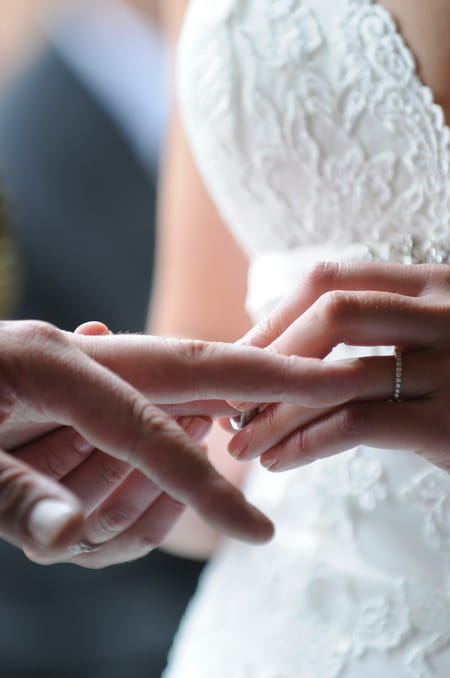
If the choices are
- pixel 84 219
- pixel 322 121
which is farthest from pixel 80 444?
pixel 84 219

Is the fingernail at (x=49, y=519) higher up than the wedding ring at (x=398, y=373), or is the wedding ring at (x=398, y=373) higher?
the fingernail at (x=49, y=519)

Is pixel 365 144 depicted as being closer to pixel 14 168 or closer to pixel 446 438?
pixel 446 438

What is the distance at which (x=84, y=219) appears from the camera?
2111mm

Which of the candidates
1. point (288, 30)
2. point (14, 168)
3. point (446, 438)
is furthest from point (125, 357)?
point (14, 168)

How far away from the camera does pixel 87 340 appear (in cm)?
→ 56

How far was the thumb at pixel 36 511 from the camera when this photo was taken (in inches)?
14.8

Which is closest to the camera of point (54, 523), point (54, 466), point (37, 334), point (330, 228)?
point (54, 523)

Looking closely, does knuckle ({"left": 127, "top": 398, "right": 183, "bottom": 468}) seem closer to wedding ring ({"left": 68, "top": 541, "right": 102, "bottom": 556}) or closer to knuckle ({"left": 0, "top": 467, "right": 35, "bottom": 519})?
knuckle ({"left": 0, "top": 467, "right": 35, "bottom": 519})

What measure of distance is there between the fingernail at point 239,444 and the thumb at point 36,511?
18 centimetres

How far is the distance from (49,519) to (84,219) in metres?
1.80

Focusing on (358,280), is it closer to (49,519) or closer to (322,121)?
(322,121)

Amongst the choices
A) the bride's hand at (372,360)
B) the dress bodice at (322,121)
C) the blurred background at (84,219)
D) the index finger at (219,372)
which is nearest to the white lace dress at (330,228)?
the dress bodice at (322,121)

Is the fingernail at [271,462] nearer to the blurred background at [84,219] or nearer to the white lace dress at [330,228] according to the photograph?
the white lace dress at [330,228]

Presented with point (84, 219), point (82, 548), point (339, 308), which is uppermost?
point (339, 308)
